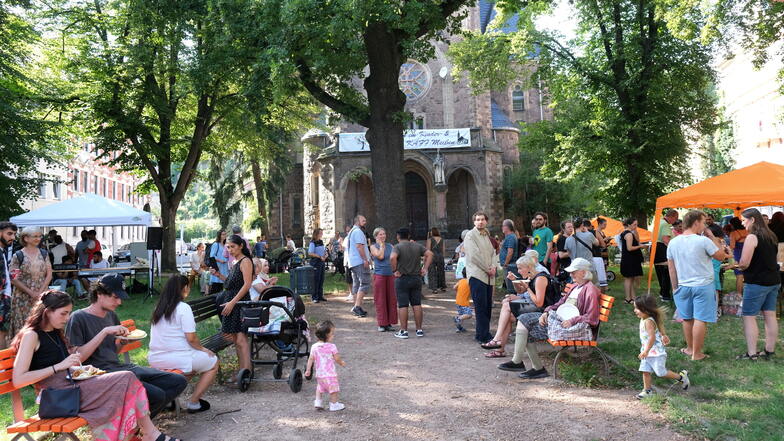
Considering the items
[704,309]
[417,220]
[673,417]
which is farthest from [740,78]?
[673,417]

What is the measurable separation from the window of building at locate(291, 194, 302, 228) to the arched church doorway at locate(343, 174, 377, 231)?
26.1 ft

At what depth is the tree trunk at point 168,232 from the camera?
2116 centimetres

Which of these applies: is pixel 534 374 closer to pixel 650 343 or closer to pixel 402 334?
pixel 650 343

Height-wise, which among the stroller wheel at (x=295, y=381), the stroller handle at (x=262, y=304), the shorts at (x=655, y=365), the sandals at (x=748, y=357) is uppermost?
the stroller handle at (x=262, y=304)

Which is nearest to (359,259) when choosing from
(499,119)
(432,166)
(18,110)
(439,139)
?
(18,110)

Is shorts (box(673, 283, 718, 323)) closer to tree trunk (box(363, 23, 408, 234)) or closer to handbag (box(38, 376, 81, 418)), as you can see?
tree trunk (box(363, 23, 408, 234))

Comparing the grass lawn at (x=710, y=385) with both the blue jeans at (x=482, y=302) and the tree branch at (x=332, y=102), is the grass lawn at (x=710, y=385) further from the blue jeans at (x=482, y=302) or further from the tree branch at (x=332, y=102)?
the tree branch at (x=332, y=102)

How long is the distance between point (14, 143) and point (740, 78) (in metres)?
39.5

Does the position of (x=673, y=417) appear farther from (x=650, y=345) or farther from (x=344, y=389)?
(x=344, y=389)

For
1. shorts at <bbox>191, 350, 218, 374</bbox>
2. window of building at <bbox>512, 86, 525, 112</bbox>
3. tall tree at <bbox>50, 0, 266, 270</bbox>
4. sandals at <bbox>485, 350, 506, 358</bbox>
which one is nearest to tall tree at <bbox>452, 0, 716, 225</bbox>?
tall tree at <bbox>50, 0, 266, 270</bbox>

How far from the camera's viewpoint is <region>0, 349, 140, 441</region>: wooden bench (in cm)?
405

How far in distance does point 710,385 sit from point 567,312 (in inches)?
60.4

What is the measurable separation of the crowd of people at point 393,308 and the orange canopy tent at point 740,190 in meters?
0.61

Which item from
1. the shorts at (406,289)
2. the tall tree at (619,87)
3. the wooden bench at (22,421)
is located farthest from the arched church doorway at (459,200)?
the wooden bench at (22,421)
